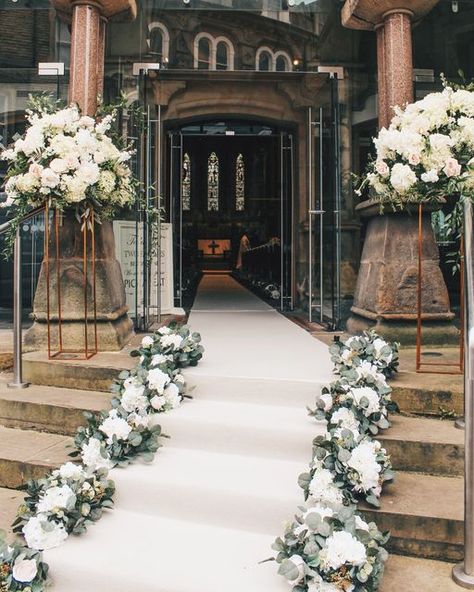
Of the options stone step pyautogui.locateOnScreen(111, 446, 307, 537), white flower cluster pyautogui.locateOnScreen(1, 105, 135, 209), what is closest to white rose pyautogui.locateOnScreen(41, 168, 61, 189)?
white flower cluster pyautogui.locateOnScreen(1, 105, 135, 209)

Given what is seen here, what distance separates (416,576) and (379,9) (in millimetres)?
4292

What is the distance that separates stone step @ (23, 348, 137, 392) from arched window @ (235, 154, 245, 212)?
2849 cm

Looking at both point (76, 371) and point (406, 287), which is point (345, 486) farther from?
point (406, 287)

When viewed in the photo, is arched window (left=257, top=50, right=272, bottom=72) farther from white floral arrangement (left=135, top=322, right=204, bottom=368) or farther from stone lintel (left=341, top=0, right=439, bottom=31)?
white floral arrangement (left=135, top=322, right=204, bottom=368)

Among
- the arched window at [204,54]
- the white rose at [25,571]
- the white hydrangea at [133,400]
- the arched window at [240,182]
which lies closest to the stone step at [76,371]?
the white hydrangea at [133,400]

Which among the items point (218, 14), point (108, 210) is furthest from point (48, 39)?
point (108, 210)

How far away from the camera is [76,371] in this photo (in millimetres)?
3883

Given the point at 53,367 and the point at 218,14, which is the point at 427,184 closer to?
the point at 53,367

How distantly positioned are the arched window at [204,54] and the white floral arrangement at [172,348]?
4334mm

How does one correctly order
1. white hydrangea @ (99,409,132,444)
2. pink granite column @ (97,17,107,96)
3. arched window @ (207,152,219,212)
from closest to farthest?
white hydrangea @ (99,409,132,444) < pink granite column @ (97,17,107,96) < arched window @ (207,152,219,212)

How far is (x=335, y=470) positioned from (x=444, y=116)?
228 centimetres

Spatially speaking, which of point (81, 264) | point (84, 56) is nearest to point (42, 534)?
point (81, 264)

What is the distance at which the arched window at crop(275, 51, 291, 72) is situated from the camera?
694 cm

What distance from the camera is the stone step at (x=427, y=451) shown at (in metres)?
2.76
